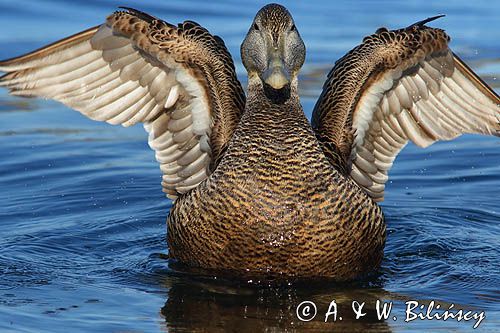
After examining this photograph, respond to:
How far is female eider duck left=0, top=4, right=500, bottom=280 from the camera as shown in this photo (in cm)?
683

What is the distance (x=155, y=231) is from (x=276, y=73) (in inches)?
100

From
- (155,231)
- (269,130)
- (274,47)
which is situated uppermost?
(274,47)

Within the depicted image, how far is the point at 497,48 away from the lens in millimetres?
13789

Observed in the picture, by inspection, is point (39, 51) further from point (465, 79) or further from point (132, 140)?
point (132, 140)

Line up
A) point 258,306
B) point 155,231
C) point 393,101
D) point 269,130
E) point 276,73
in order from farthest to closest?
point 155,231 → point 393,101 → point 269,130 → point 258,306 → point 276,73

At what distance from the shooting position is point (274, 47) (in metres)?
6.72

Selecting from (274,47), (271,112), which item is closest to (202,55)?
(271,112)

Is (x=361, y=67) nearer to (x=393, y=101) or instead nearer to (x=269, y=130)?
(x=393, y=101)

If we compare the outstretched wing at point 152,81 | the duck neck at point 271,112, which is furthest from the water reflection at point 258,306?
the outstretched wing at point 152,81

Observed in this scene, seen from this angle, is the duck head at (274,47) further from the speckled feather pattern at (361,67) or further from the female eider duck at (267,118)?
the speckled feather pattern at (361,67)

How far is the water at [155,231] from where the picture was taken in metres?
6.55

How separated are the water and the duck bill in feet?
4.02

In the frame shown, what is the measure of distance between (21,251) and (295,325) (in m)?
2.32

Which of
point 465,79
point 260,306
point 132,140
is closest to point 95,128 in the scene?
point 132,140
